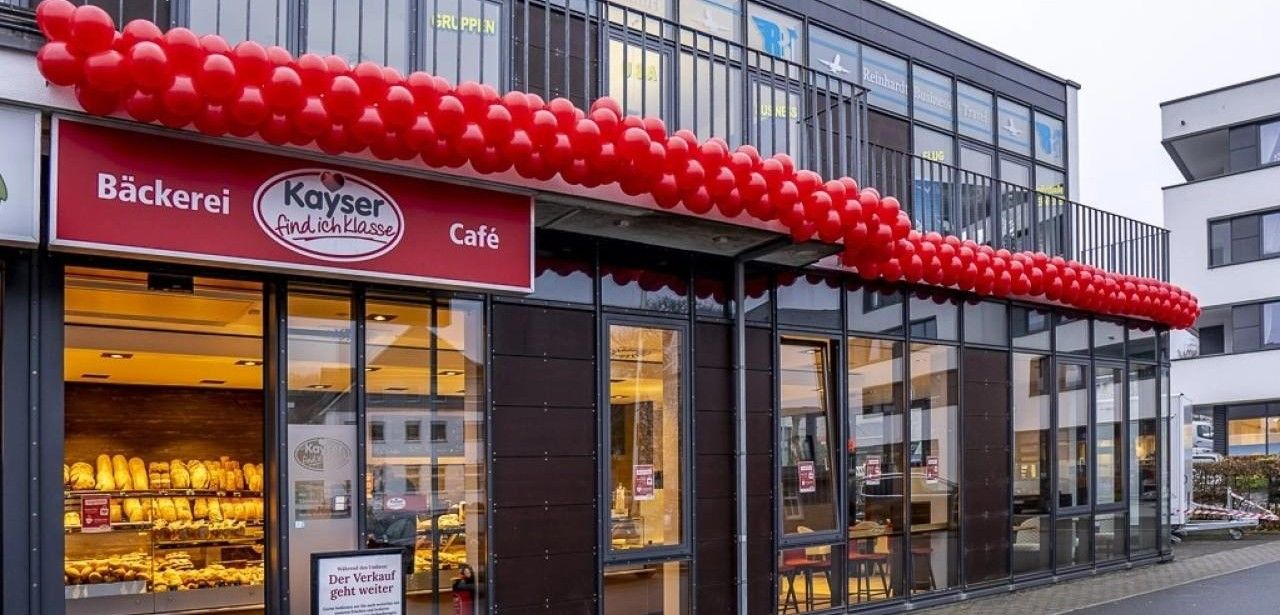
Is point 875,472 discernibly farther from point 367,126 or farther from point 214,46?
point 214,46

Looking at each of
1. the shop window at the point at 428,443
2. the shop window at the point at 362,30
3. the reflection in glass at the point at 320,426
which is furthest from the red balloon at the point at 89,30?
the shop window at the point at 428,443

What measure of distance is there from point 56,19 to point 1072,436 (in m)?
13.2

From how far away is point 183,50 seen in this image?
6.49 meters

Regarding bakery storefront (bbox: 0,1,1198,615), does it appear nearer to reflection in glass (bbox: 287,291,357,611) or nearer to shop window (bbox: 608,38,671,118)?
reflection in glass (bbox: 287,291,357,611)

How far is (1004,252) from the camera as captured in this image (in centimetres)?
1305

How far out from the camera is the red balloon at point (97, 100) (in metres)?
6.42

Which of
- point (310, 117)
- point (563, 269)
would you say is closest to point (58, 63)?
→ point (310, 117)

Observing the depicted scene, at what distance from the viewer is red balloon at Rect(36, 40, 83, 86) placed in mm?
6227

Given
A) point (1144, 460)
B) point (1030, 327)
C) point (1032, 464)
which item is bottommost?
point (1144, 460)

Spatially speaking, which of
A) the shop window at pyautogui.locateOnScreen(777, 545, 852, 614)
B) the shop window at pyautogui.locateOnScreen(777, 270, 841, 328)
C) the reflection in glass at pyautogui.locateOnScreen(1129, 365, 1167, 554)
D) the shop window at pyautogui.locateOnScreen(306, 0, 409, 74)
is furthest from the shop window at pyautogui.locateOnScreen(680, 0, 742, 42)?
the reflection in glass at pyautogui.locateOnScreen(1129, 365, 1167, 554)

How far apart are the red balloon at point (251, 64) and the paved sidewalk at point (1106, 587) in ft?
29.8

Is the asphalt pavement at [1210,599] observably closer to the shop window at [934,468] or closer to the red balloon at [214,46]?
the shop window at [934,468]

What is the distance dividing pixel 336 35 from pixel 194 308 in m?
2.26

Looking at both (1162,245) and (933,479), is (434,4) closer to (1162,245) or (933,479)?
(933,479)
